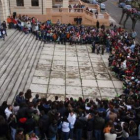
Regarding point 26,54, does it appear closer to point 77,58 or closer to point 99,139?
point 77,58

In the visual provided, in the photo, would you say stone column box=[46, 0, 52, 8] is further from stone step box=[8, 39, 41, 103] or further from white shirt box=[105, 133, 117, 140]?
white shirt box=[105, 133, 117, 140]

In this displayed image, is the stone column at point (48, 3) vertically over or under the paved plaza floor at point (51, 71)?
over

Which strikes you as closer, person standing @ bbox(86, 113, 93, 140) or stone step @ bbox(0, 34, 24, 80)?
person standing @ bbox(86, 113, 93, 140)

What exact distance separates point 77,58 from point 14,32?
6.90 metres

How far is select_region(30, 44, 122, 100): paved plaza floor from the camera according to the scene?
1453cm

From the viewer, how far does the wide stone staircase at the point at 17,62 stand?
13.4 m

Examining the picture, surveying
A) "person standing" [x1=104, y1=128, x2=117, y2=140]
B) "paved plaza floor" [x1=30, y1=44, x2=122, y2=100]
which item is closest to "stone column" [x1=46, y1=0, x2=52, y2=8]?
"paved plaza floor" [x1=30, y1=44, x2=122, y2=100]

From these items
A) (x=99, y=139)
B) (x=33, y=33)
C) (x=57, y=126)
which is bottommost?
(x=99, y=139)

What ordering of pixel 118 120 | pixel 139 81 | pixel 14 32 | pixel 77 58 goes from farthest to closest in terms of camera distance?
1. pixel 14 32
2. pixel 77 58
3. pixel 139 81
4. pixel 118 120

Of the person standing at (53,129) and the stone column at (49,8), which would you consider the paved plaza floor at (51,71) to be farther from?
the stone column at (49,8)

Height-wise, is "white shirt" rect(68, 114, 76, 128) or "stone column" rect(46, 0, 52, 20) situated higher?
"stone column" rect(46, 0, 52, 20)

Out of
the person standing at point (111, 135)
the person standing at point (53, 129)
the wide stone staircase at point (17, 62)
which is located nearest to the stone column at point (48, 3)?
the wide stone staircase at point (17, 62)

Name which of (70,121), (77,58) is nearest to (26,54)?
(77,58)

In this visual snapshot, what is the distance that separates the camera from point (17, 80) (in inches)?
567
